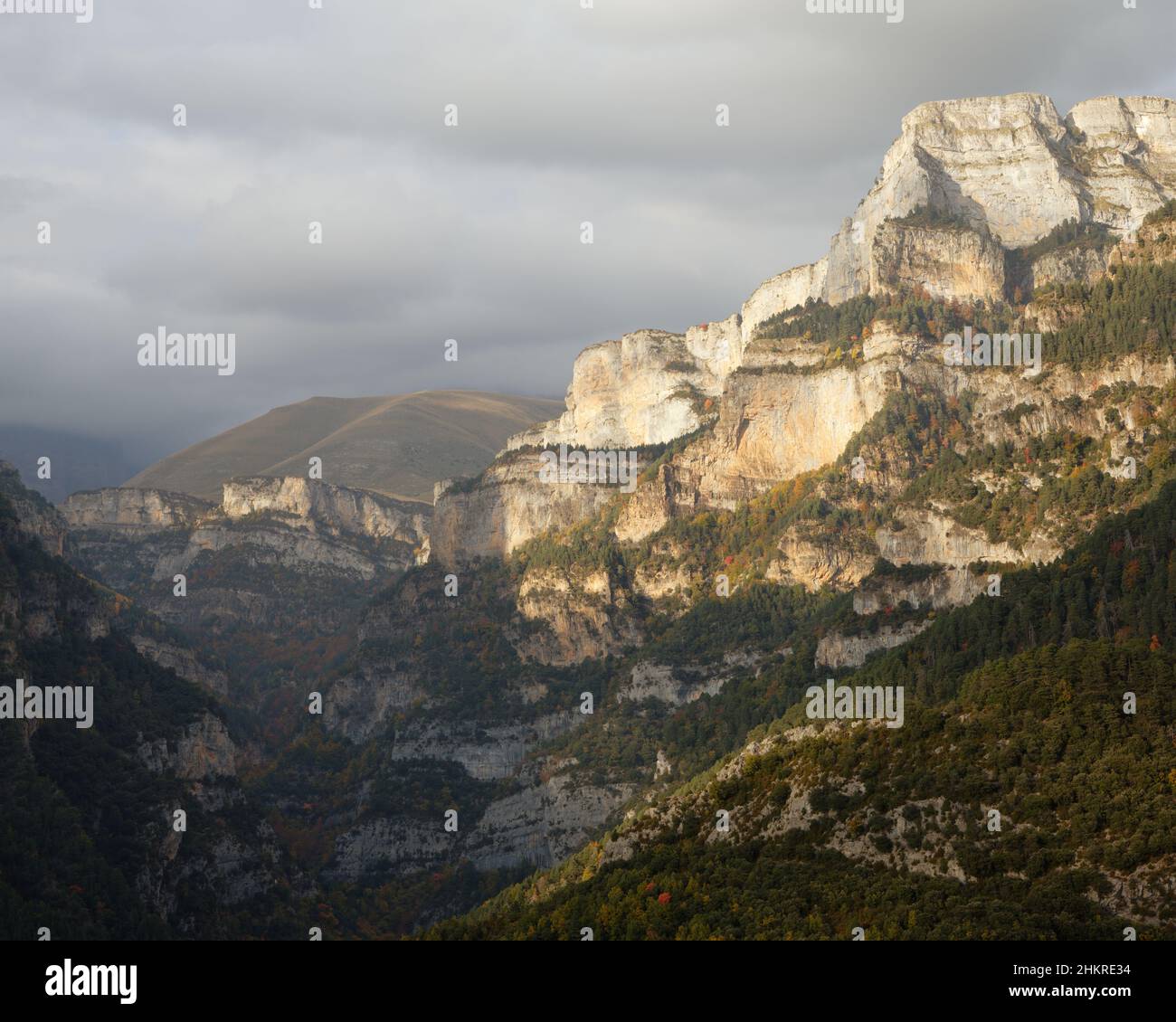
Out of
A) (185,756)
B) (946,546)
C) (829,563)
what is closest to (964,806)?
(946,546)

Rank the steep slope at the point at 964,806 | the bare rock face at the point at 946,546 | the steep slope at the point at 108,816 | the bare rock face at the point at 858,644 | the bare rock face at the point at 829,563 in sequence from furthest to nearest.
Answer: the bare rock face at the point at 829,563
the bare rock face at the point at 858,644
the bare rock face at the point at 946,546
the steep slope at the point at 108,816
the steep slope at the point at 964,806

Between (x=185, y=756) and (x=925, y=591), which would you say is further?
(x=185, y=756)

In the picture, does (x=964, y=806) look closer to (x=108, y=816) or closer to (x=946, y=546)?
(x=946, y=546)

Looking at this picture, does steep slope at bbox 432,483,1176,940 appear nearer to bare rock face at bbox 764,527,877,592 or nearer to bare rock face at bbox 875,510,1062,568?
bare rock face at bbox 875,510,1062,568

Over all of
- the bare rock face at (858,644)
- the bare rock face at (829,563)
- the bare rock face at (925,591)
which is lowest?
the bare rock face at (858,644)

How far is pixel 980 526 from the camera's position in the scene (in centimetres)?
15675

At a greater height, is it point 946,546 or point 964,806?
point 946,546

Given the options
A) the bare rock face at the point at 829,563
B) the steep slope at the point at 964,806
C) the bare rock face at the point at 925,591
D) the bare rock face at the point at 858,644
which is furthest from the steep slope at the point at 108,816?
the bare rock face at the point at 925,591

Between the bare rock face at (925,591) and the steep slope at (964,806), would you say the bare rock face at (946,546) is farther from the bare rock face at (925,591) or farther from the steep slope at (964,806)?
the steep slope at (964,806)

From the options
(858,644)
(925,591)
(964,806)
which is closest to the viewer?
(964,806)

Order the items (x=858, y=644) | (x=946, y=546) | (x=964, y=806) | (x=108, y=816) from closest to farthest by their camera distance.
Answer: (x=964, y=806), (x=858, y=644), (x=946, y=546), (x=108, y=816)
